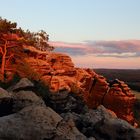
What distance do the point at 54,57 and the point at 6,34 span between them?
1907 centimetres

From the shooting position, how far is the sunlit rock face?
6619cm

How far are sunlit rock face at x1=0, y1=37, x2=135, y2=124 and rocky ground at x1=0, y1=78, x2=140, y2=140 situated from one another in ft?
36.4

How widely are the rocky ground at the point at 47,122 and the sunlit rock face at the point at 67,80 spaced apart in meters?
11.1

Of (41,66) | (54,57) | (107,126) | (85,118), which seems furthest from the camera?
(54,57)

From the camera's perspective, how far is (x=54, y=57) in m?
82.5

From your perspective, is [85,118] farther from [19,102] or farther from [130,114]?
[130,114]

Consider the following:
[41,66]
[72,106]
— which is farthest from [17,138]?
[41,66]

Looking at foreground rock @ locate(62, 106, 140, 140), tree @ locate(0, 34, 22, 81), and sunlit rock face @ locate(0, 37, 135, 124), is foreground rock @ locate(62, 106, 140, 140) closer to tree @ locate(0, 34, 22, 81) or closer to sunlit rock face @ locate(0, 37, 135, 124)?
sunlit rock face @ locate(0, 37, 135, 124)

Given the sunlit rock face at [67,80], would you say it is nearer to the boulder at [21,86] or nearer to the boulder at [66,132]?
the boulder at [21,86]

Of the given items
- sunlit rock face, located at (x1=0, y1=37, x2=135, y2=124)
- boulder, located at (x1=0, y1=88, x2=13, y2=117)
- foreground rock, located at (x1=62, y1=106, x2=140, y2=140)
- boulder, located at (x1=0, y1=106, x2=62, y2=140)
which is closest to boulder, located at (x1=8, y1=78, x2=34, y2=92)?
boulder, located at (x1=0, y1=88, x2=13, y2=117)

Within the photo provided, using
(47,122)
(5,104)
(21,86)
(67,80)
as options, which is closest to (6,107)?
(5,104)

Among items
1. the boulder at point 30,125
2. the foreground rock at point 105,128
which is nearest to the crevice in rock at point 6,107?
the foreground rock at point 105,128

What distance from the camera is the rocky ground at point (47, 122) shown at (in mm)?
27656

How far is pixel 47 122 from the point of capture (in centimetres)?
2825
